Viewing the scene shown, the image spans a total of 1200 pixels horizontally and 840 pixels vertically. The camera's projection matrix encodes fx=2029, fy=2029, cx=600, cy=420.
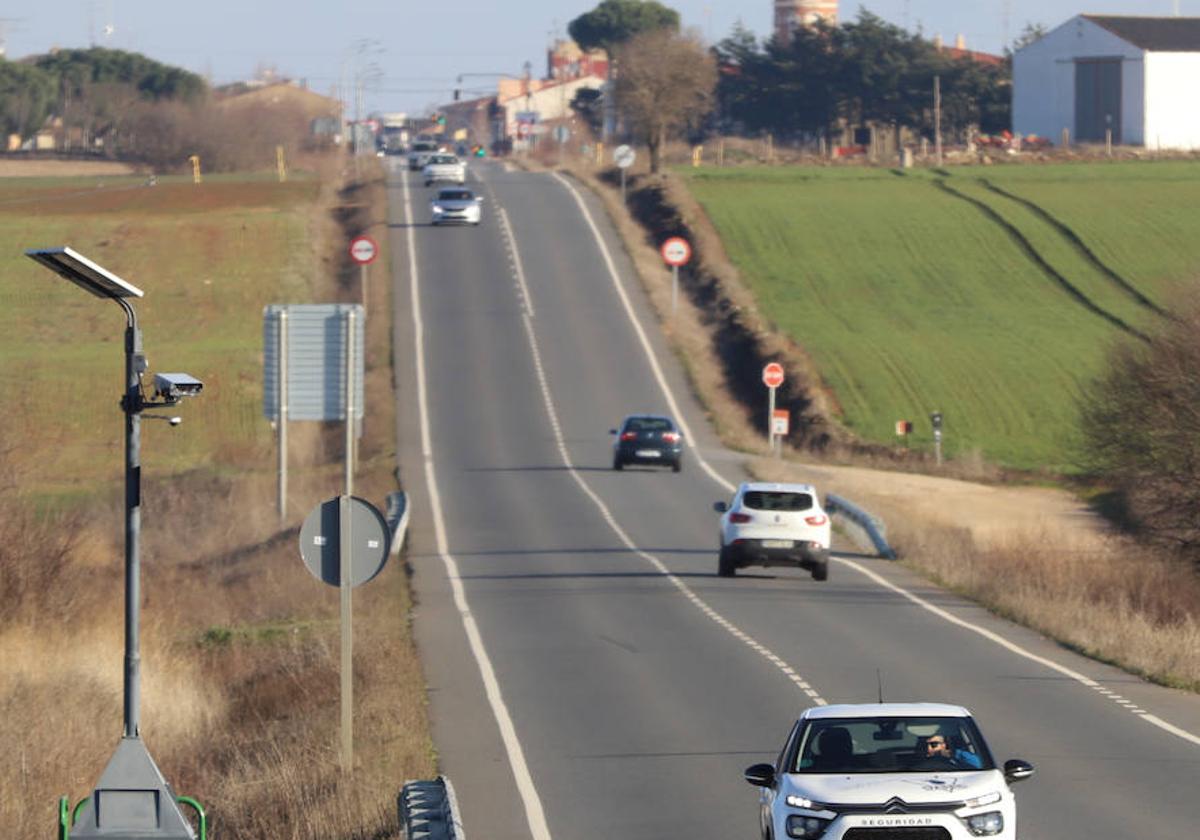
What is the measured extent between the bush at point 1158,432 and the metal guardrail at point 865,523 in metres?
4.04

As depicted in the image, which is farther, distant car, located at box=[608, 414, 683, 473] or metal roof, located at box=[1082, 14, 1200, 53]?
metal roof, located at box=[1082, 14, 1200, 53]

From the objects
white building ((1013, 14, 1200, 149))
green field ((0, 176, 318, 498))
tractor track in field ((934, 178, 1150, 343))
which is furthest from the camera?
white building ((1013, 14, 1200, 149))

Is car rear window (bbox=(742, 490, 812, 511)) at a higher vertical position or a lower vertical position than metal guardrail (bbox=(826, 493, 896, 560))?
higher

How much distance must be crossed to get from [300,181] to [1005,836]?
7638cm

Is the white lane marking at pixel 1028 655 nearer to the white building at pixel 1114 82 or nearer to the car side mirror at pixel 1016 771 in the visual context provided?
the car side mirror at pixel 1016 771

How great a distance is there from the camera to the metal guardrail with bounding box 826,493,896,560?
36.2 meters

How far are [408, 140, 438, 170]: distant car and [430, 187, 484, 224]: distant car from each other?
1447cm

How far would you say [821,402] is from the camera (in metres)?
57.2

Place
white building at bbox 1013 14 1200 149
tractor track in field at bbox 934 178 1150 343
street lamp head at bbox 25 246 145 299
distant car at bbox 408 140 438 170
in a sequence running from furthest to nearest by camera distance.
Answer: white building at bbox 1013 14 1200 149 < distant car at bbox 408 140 438 170 < tractor track in field at bbox 934 178 1150 343 < street lamp head at bbox 25 246 145 299

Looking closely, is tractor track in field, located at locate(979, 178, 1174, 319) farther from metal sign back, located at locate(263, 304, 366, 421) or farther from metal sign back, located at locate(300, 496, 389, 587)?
metal sign back, located at locate(300, 496, 389, 587)

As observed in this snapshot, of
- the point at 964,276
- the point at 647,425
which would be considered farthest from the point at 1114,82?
the point at 647,425

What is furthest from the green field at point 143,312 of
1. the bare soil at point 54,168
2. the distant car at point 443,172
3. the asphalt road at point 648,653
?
the distant car at point 443,172

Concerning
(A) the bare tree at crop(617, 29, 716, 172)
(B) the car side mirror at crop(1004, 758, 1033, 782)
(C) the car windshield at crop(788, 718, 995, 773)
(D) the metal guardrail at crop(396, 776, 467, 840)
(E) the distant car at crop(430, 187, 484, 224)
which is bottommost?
(D) the metal guardrail at crop(396, 776, 467, 840)

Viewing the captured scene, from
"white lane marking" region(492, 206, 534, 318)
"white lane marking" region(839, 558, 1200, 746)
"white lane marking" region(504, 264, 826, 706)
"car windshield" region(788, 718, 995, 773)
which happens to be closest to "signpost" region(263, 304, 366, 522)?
"white lane marking" region(504, 264, 826, 706)
